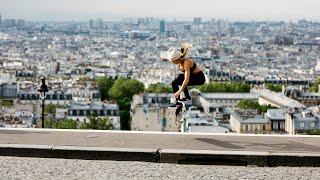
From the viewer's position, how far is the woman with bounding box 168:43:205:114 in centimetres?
611

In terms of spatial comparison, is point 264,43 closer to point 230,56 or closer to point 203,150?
point 230,56

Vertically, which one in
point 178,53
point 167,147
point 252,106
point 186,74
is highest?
point 178,53

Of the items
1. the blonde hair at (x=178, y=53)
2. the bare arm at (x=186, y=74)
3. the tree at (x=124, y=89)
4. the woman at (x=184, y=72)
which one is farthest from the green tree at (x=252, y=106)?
the blonde hair at (x=178, y=53)

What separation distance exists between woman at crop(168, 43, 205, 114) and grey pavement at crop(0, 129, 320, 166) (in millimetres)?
431

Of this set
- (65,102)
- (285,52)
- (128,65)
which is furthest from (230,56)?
(65,102)

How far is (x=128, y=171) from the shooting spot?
521 centimetres

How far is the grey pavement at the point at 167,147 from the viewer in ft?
17.6

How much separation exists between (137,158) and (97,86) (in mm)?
52195

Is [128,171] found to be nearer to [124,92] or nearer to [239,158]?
[239,158]

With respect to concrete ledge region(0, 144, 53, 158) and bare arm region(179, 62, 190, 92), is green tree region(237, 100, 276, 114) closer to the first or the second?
bare arm region(179, 62, 190, 92)

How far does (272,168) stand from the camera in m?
5.31

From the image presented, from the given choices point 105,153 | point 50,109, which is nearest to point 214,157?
point 105,153

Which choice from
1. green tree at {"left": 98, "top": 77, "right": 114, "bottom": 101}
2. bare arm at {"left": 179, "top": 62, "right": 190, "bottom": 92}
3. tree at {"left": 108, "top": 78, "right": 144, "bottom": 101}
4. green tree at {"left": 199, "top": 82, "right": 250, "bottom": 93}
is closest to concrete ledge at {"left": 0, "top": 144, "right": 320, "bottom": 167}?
bare arm at {"left": 179, "top": 62, "right": 190, "bottom": 92}

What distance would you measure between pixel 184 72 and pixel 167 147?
2.86 feet
